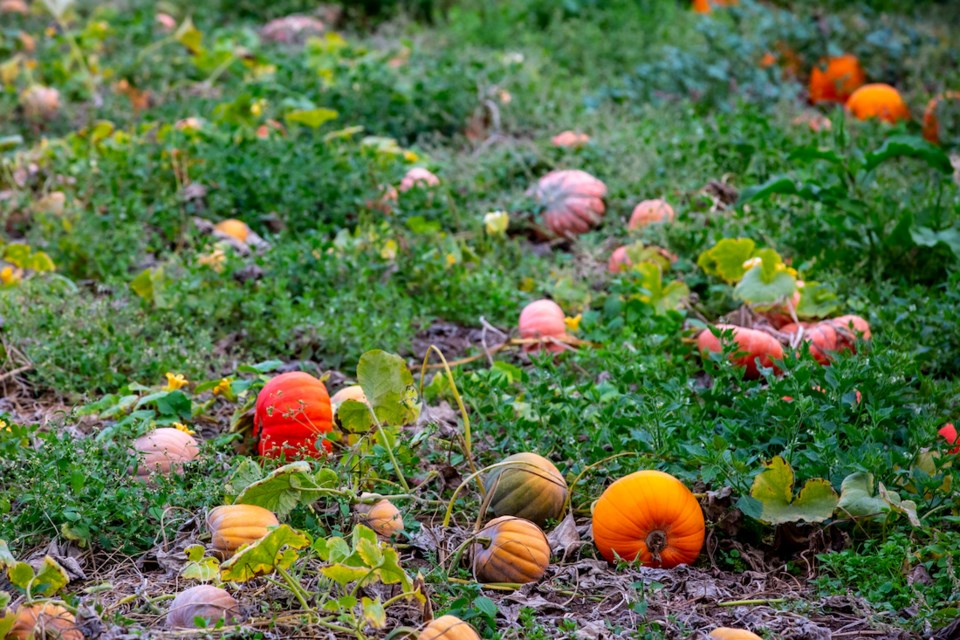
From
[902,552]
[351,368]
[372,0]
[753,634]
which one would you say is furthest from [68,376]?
[372,0]

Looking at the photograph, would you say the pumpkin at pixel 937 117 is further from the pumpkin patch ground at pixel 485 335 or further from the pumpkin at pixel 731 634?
the pumpkin at pixel 731 634

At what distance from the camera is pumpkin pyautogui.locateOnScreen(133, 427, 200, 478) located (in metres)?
2.87

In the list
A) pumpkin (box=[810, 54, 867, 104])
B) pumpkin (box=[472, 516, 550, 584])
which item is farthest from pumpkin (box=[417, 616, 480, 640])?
pumpkin (box=[810, 54, 867, 104])

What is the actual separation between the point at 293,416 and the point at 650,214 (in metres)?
2.26

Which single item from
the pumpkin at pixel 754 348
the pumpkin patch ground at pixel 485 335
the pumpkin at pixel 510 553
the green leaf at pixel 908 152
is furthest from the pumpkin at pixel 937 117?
the pumpkin at pixel 510 553

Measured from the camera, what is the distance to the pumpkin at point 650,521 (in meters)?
2.61

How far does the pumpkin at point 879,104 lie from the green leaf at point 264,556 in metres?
4.85

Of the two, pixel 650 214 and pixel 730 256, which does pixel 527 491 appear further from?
pixel 650 214

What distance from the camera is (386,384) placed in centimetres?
281

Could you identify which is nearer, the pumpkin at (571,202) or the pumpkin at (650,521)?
the pumpkin at (650,521)

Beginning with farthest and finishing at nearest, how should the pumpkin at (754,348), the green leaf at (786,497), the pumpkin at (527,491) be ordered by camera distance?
the pumpkin at (754,348), the pumpkin at (527,491), the green leaf at (786,497)

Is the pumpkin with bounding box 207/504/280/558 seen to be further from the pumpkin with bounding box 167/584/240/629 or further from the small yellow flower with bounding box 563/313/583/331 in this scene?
the small yellow flower with bounding box 563/313/583/331

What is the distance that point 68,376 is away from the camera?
11.8ft

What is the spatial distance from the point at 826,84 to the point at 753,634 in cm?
529
